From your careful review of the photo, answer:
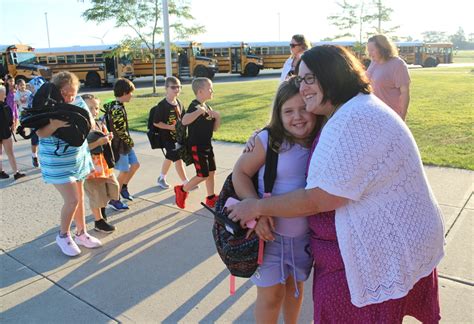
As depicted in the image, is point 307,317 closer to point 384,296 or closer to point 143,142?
point 384,296

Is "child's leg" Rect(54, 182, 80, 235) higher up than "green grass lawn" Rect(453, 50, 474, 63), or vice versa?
"green grass lawn" Rect(453, 50, 474, 63)

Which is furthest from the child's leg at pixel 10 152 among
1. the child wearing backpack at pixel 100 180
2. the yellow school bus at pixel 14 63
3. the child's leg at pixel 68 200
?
the yellow school bus at pixel 14 63

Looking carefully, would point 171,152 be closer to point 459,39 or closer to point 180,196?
point 180,196

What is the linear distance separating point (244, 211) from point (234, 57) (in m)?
35.9

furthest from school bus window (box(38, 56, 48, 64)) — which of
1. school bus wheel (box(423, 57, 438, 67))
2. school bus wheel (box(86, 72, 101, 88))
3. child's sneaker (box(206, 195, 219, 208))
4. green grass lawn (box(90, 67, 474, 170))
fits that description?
school bus wheel (box(423, 57, 438, 67))

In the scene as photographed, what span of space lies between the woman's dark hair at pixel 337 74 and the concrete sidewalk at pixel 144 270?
1772mm

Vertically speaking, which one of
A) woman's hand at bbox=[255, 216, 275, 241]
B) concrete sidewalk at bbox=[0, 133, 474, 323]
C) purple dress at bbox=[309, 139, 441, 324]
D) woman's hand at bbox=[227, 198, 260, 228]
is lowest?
concrete sidewalk at bbox=[0, 133, 474, 323]

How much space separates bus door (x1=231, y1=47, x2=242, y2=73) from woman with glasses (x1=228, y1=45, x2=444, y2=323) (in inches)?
1404

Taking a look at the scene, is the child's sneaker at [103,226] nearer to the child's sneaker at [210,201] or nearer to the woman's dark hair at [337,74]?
the child's sneaker at [210,201]

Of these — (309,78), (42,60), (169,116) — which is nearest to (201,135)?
(169,116)

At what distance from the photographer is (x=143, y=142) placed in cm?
902

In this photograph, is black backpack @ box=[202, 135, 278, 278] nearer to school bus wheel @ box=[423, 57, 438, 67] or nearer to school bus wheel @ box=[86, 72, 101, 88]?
school bus wheel @ box=[86, 72, 101, 88]

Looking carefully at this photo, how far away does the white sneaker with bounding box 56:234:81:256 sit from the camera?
391 centimetres

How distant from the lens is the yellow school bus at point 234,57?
119ft
